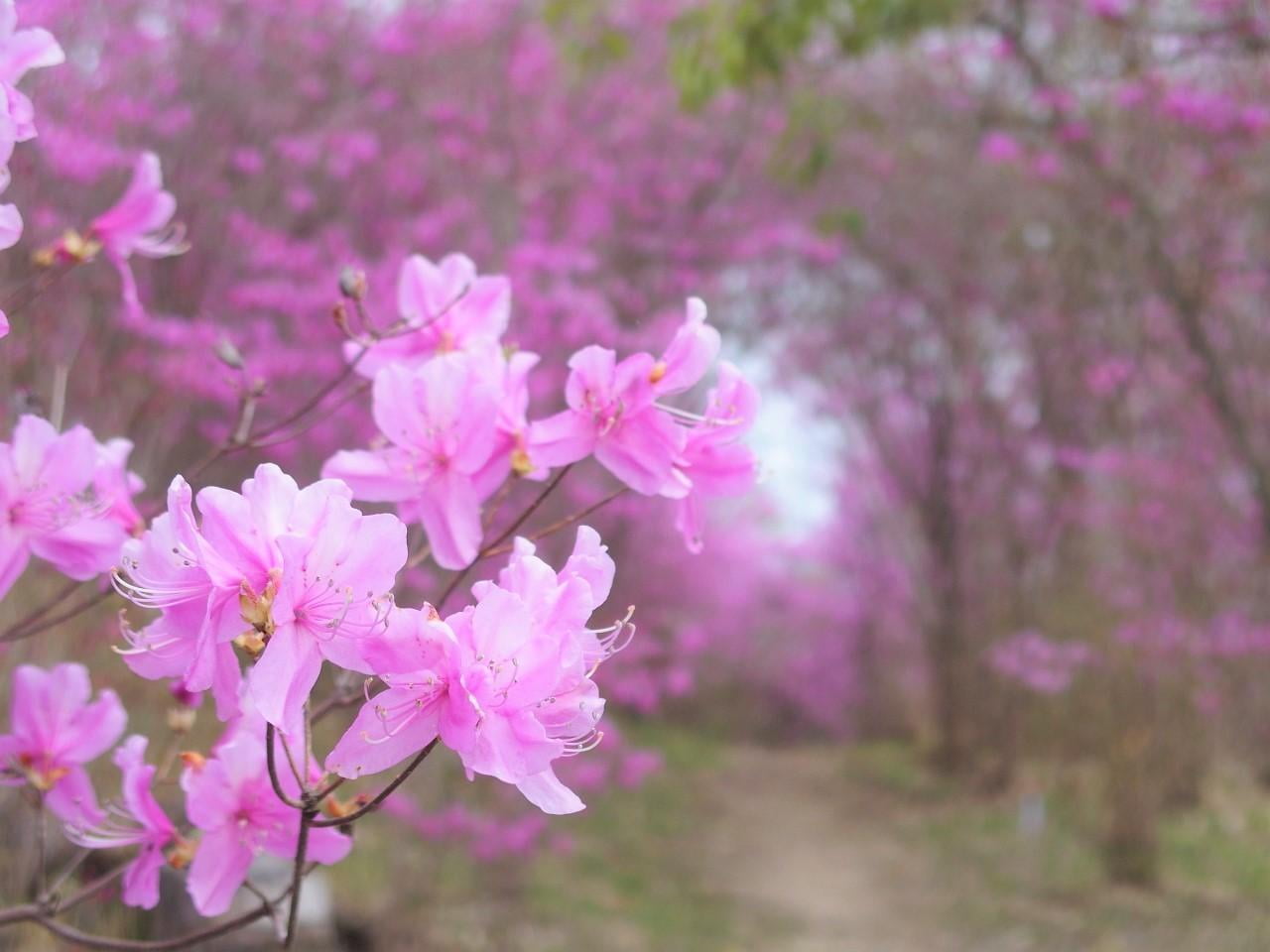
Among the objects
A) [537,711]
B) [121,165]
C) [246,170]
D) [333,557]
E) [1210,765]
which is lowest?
[1210,765]

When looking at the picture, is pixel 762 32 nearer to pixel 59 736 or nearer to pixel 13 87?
pixel 13 87

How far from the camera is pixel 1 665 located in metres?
3.30

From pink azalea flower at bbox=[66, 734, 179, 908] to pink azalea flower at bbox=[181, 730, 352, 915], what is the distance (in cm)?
7

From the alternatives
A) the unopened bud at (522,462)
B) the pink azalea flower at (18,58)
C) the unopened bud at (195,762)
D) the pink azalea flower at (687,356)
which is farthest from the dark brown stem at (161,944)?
the pink azalea flower at (18,58)

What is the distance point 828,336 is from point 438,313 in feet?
35.0

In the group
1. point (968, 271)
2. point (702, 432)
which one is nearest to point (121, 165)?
point (702, 432)

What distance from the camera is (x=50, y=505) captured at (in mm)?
1025

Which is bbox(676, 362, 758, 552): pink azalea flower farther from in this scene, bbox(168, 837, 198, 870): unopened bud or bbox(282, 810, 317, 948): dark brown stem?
bbox(168, 837, 198, 870): unopened bud

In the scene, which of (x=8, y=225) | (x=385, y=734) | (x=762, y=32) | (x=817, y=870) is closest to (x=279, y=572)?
(x=385, y=734)

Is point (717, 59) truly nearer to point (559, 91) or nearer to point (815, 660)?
point (559, 91)

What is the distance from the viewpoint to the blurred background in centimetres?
473

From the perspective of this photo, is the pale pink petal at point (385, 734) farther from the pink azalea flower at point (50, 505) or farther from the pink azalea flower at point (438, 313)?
the pink azalea flower at point (438, 313)

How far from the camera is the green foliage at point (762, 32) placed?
11.1 feet

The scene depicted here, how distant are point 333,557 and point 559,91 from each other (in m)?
6.78
